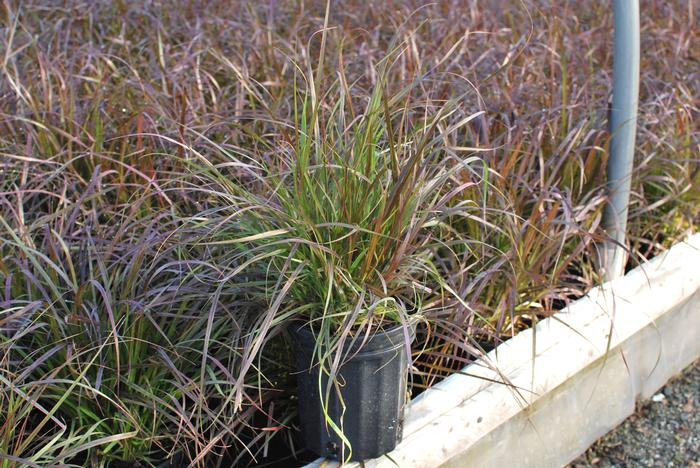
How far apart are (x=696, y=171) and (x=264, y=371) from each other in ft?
6.16

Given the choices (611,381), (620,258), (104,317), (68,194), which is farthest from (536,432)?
(68,194)

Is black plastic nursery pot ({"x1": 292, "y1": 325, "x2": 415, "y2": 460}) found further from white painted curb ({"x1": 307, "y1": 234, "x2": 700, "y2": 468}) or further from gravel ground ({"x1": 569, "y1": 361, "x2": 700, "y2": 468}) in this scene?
gravel ground ({"x1": 569, "y1": 361, "x2": 700, "y2": 468})

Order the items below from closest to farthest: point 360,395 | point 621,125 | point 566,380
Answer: point 360,395
point 566,380
point 621,125

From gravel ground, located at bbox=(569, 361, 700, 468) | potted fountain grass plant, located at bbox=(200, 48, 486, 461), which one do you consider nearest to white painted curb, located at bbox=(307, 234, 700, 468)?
gravel ground, located at bbox=(569, 361, 700, 468)

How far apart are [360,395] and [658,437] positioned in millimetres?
1328

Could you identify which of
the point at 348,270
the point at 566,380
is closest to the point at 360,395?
the point at 348,270

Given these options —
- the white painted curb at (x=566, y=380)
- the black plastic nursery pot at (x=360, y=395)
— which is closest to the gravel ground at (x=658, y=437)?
the white painted curb at (x=566, y=380)

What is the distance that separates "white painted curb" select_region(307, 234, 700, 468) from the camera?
2225 mm

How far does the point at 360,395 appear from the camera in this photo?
196 cm

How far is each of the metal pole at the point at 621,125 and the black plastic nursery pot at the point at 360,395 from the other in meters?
0.99

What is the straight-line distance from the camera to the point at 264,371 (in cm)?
224

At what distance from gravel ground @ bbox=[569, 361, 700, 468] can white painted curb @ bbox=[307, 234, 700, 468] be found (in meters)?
0.04

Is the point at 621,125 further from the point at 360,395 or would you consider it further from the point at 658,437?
the point at 360,395

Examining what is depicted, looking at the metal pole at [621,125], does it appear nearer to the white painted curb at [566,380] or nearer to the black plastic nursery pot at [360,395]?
the white painted curb at [566,380]
